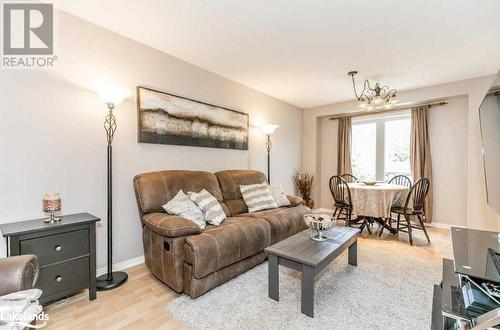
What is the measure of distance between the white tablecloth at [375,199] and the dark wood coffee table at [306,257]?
1.32m

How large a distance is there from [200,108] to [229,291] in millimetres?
2279

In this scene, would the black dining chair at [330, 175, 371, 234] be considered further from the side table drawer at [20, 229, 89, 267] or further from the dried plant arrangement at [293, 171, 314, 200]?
the side table drawer at [20, 229, 89, 267]

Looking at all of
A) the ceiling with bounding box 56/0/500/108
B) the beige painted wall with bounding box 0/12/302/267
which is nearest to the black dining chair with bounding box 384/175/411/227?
the ceiling with bounding box 56/0/500/108

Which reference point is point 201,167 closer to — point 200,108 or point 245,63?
point 200,108

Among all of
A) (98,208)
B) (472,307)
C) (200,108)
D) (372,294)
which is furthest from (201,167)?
(472,307)

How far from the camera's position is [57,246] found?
5.58 ft

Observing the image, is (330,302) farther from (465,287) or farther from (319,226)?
(465,287)

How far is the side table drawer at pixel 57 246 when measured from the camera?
1.60m

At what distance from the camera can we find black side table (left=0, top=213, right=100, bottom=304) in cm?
158

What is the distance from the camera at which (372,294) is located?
6.51 ft

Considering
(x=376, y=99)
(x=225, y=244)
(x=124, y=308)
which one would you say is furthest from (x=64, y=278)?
(x=376, y=99)

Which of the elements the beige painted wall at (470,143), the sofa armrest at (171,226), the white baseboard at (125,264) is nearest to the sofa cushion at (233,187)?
the sofa armrest at (171,226)

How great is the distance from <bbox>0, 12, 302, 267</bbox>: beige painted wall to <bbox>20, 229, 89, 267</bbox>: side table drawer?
45cm

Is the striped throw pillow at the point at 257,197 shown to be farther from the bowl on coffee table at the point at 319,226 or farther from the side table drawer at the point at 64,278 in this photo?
the side table drawer at the point at 64,278
